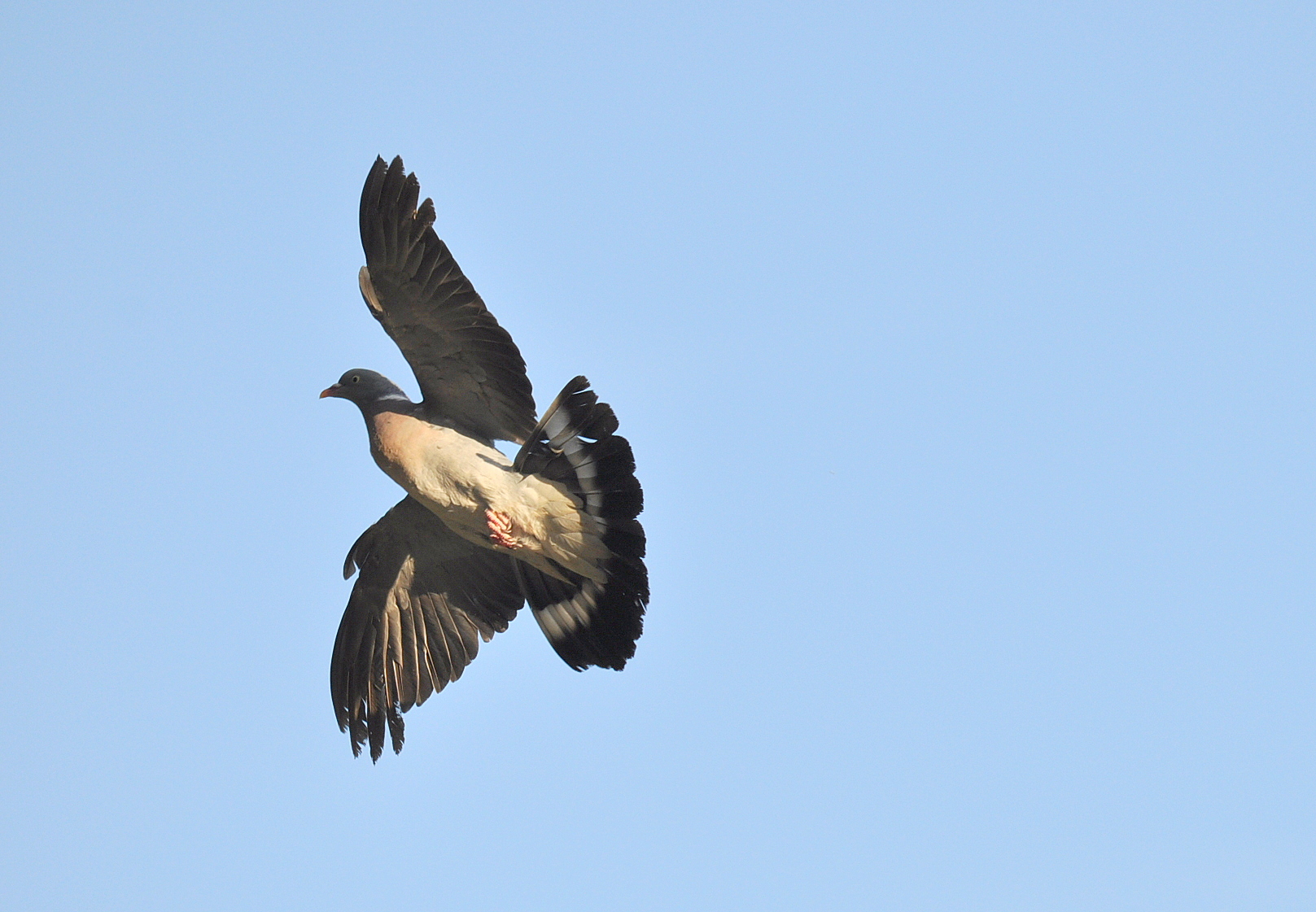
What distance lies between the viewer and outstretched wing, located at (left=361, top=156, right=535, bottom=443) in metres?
8.02

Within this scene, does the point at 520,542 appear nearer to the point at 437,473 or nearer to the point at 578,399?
the point at 437,473

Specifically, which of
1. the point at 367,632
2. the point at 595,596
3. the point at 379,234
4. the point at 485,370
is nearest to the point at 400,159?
the point at 379,234

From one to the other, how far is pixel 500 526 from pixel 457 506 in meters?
0.29

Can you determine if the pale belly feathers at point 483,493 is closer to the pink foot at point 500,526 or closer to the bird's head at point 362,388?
the pink foot at point 500,526

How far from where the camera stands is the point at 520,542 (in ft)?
28.2

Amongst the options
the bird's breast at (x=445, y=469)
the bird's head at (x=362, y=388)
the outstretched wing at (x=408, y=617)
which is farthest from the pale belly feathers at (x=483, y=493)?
the outstretched wing at (x=408, y=617)

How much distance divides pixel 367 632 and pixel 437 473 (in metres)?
1.94

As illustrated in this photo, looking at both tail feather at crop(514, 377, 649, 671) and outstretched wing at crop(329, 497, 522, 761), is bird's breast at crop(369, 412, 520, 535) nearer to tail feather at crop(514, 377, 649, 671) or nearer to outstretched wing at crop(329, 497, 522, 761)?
tail feather at crop(514, 377, 649, 671)

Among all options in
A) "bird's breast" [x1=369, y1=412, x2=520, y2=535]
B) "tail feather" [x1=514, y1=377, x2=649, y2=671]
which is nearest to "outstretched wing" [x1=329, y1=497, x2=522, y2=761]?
"tail feather" [x1=514, y1=377, x2=649, y2=671]

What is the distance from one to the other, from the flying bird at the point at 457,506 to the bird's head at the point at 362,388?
0.03 ft

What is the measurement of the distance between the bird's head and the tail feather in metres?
1.35

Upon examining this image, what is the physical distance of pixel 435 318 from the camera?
8.37 metres

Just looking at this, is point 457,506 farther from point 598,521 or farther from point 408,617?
point 408,617

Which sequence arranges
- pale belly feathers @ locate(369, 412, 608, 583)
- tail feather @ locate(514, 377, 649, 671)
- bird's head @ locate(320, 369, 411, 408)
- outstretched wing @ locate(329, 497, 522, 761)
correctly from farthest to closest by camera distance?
outstretched wing @ locate(329, 497, 522, 761)
bird's head @ locate(320, 369, 411, 408)
pale belly feathers @ locate(369, 412, 608, 583)
tail feather @ locate(514, 377, 649, 671)
